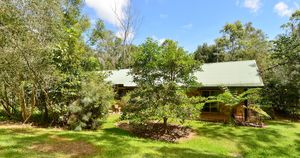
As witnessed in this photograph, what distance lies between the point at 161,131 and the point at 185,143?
234cm

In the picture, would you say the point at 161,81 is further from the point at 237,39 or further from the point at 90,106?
the point at 237,39

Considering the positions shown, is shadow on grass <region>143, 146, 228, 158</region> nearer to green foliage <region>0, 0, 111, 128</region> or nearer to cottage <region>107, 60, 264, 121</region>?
green foliage <region>0, 0, 111, 128</region>

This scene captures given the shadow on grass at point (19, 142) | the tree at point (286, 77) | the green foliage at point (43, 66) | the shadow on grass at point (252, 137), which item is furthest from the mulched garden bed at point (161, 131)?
the tree at point (286, 77)

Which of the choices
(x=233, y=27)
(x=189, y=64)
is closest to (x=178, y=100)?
(x=189, y=64)

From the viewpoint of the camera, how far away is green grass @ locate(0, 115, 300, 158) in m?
8.46

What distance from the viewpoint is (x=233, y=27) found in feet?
137

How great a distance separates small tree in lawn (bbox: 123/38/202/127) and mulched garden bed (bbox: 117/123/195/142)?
2.95 ft

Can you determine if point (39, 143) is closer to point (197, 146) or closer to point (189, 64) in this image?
point (197, 146)

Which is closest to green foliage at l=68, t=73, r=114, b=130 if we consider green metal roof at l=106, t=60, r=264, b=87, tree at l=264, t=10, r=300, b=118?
green metal roof at l=106, t=60, r=264, b=87

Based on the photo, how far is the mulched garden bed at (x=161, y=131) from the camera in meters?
12.6

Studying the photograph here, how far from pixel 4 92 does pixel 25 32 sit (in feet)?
16.8

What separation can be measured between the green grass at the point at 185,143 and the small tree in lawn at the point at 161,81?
1.47 metres

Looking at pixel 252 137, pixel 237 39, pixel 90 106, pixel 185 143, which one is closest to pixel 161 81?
pixel 185 143

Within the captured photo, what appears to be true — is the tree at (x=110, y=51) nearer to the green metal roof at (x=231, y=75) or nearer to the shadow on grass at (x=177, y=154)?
the green metal roof at (x=231, y=75)
